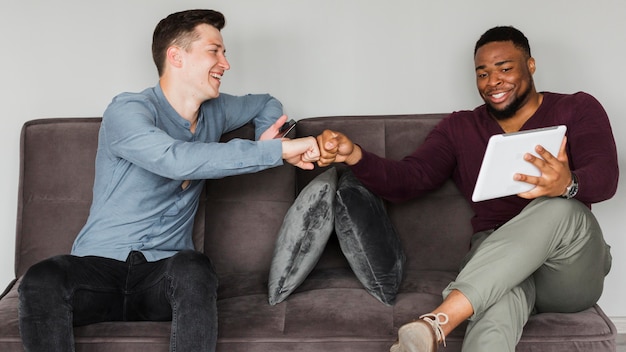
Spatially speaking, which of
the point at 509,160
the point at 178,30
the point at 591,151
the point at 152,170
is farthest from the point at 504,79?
the point at 152,170

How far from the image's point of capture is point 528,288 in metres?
2.31

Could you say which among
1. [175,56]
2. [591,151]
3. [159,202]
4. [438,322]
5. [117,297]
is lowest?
[117,297]

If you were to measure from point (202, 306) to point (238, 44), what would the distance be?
1463 mm

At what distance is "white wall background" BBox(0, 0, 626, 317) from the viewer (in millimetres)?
3287

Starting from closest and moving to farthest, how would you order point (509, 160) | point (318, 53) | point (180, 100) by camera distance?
point (509, 160), point (180, 100), point (318, 53)

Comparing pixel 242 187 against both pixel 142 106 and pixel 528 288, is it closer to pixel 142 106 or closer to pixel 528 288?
pixel 142 106

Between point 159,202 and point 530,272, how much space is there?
3.92ft

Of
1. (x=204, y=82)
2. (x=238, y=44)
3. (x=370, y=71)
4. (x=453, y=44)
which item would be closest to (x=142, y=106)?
(x=204, y=82)

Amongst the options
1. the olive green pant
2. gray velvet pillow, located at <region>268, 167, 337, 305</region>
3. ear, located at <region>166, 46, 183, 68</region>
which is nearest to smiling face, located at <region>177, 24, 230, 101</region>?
ear, located at <region>166, 46, 183, 68</region>

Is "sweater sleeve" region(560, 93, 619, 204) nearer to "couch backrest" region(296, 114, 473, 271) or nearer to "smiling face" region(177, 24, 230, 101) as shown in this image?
"couch backrest" region(296, 114, 473, 271)

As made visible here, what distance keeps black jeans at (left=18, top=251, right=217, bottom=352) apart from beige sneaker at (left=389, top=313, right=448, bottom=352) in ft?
1.75

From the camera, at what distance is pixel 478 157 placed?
2.78 m

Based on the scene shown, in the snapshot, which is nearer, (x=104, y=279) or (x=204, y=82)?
(x=104, y=279)

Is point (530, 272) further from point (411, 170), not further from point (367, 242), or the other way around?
point (411, 170)
